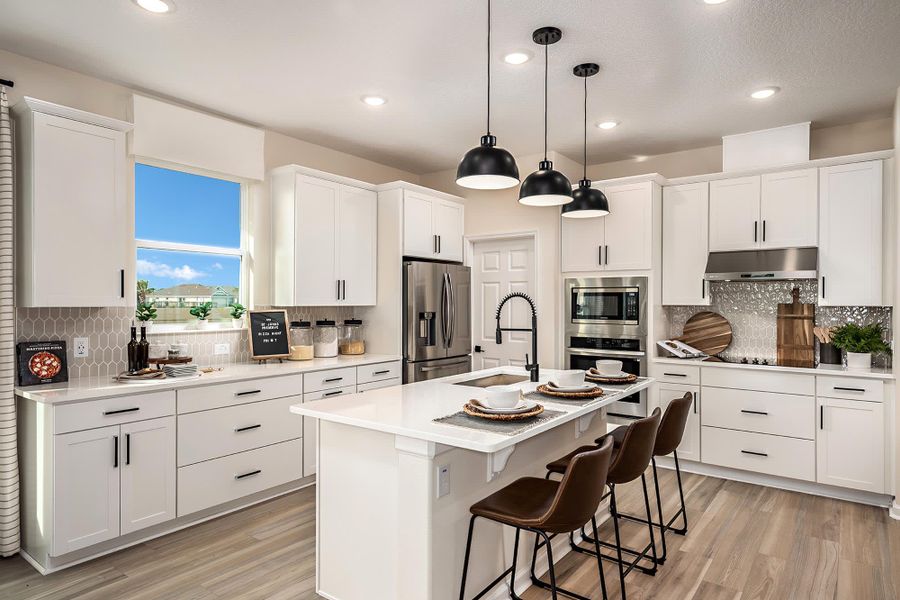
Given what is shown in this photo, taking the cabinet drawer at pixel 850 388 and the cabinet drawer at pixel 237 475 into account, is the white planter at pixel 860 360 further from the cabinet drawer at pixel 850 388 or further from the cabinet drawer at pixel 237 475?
the cabinet drawer at pixel 237 475

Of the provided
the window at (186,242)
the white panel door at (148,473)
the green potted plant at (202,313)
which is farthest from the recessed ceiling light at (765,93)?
the white panel door at (148,473)

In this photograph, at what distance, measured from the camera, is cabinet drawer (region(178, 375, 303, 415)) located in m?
3.30

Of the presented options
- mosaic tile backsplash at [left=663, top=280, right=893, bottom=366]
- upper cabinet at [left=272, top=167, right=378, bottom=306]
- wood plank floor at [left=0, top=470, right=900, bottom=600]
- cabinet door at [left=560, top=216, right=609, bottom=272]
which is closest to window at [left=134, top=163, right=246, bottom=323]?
upper cabinet at [left=272, top=167, right=378, bottom=306]

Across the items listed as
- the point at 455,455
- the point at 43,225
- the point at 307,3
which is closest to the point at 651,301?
the point at 455,455

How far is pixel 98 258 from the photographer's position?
318 centimetres

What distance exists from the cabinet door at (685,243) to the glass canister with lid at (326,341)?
2911 millimetres

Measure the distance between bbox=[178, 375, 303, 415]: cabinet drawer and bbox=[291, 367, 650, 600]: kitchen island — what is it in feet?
4.19

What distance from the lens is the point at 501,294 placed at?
5539 mm

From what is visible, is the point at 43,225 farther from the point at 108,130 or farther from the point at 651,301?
the point at 651,301

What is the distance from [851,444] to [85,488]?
4.81 meters

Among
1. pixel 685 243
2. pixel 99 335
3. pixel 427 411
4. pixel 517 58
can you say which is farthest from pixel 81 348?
pixel 685 243

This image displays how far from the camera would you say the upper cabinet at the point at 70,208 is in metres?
2.94

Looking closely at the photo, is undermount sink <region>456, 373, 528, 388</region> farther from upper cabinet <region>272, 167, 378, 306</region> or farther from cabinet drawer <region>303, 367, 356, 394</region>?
upper cabinet <region>272, 167, 378, 306</region>

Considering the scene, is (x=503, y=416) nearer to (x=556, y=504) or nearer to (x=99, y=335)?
(x=556, y=504)
